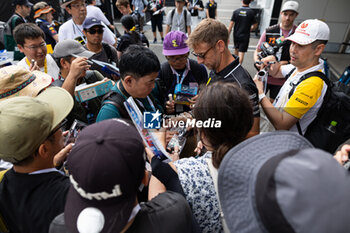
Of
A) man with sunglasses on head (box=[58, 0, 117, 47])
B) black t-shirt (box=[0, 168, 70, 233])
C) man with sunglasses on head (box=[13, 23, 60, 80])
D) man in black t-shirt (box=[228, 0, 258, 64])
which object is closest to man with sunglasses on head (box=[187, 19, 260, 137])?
black t-shirt (box=[0, 168, 70, 233])

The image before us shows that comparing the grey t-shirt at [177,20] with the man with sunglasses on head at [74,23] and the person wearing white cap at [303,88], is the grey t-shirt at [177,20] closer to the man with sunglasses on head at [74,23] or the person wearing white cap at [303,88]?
the man with sunglasses on head at [74,23]

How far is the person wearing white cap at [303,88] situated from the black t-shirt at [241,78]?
0.19 m

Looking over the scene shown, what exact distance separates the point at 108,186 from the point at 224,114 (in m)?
0.76

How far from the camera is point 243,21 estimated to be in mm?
6230

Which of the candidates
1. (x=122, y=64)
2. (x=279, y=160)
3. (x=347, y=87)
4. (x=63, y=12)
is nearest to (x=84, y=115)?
(x=122, y=64)

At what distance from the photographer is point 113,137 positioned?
89 centimetres

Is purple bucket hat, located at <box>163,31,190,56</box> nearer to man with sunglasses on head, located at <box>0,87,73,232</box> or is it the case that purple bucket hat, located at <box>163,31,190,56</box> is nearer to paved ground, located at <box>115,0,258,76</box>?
man with sunglasses on head, located at <box>0,87,73,232</box>

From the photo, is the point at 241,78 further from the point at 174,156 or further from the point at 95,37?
the point at 95,37

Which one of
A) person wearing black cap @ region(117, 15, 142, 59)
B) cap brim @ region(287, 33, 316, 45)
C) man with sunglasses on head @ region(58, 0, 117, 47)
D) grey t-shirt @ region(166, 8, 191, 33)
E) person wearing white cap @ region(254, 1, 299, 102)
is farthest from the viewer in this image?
grey t-shirt @ region(166, 8, 191, 33)

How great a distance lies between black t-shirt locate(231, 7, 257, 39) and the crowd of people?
13.4ft

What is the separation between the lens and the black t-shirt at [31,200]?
1131 millimetres

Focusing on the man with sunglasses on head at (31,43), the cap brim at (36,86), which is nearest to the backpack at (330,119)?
the cap brim at (36,86)

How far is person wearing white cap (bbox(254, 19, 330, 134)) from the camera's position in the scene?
198cm

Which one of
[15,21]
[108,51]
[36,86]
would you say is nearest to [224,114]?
[36,86]
